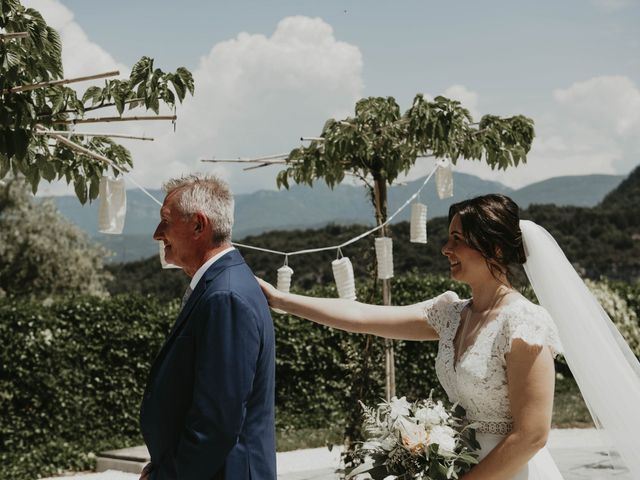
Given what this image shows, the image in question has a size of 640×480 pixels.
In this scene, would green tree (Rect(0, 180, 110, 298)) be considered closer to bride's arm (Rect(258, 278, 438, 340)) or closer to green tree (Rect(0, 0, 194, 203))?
green tree (Rect(0, 0, 194, 203))

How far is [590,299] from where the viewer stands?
130 inches

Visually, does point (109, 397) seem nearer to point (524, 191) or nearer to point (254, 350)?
point (254, 350)

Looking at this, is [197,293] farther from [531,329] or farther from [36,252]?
[36,252]

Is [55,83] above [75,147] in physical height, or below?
above

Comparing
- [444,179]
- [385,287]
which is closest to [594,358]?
[385,287]

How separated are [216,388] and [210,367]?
0.06 m

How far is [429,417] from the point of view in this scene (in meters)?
2.67

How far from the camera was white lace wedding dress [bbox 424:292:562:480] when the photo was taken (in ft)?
8.52

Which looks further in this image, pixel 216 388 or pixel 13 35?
pixel 13 35

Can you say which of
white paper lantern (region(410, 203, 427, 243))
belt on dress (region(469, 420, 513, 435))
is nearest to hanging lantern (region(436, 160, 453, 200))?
white paper lantern (region(410, 203, 427, 243))

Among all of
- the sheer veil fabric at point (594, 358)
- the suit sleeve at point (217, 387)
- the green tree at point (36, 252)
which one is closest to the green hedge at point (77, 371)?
the sheer veil fabric at point (594, 358)

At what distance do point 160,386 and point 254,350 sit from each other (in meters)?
0.28

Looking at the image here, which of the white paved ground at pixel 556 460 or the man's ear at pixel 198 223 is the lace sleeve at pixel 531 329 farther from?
the white paved ground at pixel 556 460

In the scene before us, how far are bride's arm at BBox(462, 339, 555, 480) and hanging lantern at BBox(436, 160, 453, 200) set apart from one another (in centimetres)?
440
